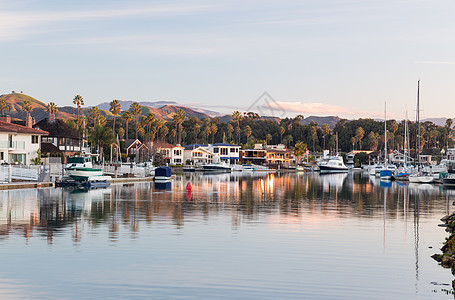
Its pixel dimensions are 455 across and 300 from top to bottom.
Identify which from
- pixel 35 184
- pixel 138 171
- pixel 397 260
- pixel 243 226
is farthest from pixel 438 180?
pixel 397 260

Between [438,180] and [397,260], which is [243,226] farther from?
[438,180]

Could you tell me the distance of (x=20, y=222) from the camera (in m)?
33.4

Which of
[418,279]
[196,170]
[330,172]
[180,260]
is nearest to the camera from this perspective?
[418,279]

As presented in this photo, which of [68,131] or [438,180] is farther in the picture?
[68,131]

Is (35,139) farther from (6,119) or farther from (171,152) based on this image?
(171,152)

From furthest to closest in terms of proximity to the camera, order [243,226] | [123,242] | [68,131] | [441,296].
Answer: [68,131] → [243,226] → [123,242] → [441,296]

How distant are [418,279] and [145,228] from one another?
16.7m

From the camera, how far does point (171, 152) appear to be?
191 m

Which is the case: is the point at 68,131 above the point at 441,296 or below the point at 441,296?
above

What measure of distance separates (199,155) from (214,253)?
567 ft

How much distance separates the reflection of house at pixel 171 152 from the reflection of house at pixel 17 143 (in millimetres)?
90409

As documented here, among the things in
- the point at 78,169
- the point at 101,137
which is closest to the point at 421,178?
the point at 78,169

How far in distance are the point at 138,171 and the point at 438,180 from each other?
51.5 m

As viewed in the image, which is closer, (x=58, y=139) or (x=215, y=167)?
(x=58, y=139)
